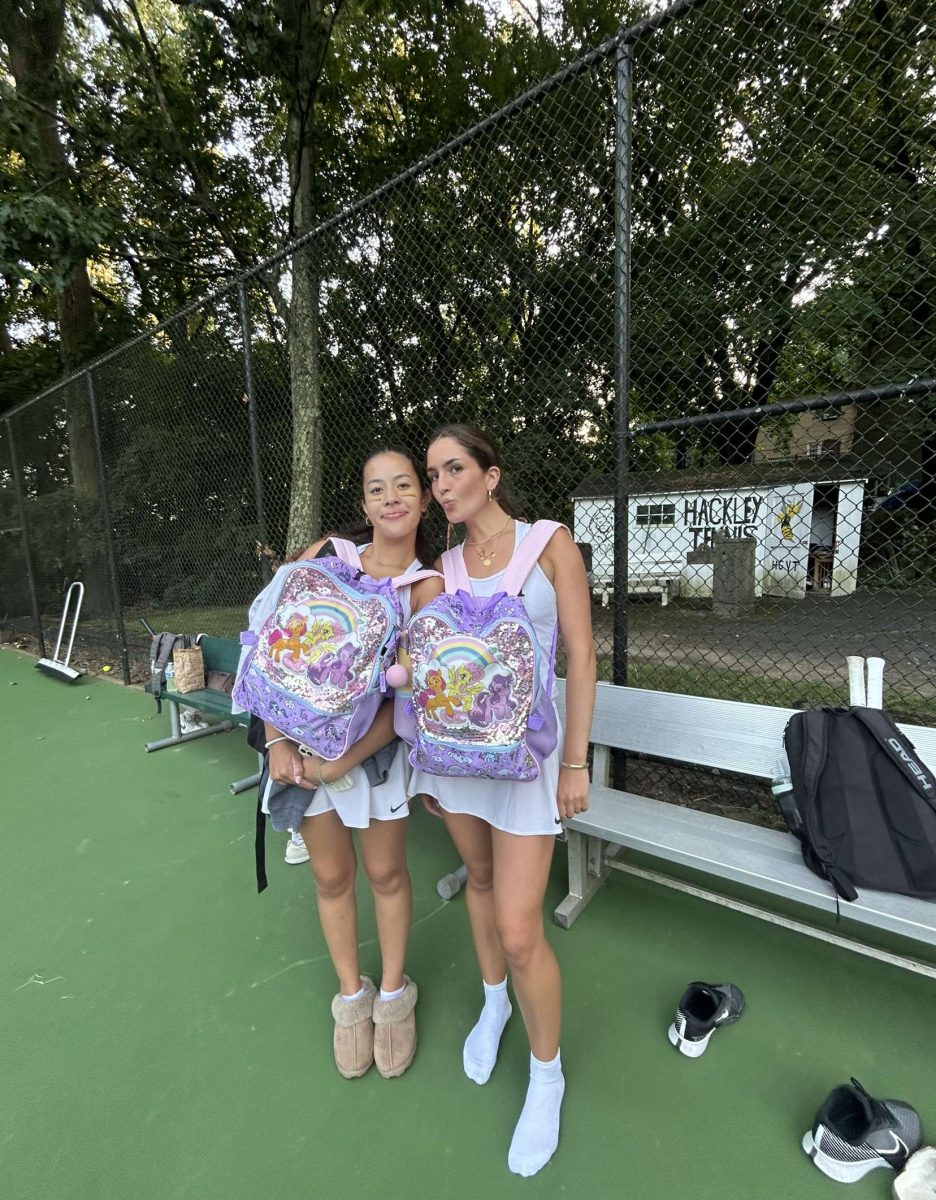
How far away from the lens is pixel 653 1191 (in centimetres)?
139

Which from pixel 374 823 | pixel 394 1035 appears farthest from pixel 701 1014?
pixel 374 823

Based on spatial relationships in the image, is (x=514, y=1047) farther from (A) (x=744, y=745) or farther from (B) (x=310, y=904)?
(A) (x=744, y=745)

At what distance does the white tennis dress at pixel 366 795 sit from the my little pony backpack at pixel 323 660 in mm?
147

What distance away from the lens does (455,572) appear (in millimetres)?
1597

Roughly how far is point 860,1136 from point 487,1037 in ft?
3.06

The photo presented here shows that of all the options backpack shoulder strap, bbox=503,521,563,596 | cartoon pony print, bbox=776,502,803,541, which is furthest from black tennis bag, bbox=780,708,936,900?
cartoon pony print, bbox=776,502,803,541

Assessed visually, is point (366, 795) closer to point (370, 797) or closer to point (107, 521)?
point (370, 797)

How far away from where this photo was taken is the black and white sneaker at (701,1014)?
5.69ft

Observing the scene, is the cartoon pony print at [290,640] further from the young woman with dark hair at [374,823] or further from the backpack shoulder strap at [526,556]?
the backpack shoulder strap at [526,556]

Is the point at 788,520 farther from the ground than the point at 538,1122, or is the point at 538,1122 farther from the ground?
the point at 788,520

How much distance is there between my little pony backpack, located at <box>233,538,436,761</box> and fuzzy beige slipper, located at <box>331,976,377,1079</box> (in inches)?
35.7

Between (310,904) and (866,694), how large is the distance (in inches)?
91.2

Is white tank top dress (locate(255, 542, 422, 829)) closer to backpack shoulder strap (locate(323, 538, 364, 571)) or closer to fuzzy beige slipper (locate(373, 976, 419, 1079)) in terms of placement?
backpack shoulder strap (locate(323, 538, 364, 571))

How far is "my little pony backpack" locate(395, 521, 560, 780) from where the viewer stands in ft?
4.31
